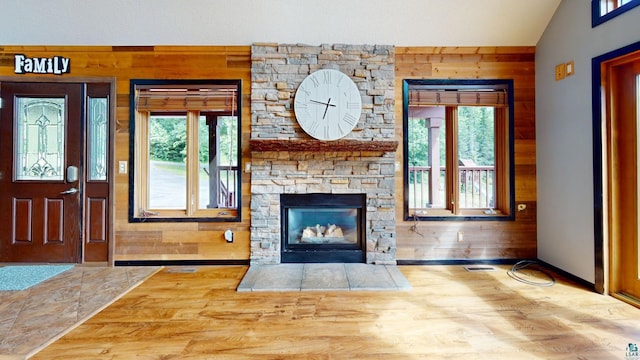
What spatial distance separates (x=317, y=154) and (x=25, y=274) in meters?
3.41

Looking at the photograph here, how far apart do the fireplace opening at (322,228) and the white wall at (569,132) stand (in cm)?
211

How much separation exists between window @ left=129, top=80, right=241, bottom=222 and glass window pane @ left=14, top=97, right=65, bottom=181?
866 millimetres

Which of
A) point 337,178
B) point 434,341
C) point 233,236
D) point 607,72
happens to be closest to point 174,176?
point 233,236

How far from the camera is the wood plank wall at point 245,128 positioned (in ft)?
12.0

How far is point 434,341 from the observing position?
2.07 metres

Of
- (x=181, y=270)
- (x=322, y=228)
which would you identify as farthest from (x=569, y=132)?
(x=181, y=270)

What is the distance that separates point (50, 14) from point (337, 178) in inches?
142

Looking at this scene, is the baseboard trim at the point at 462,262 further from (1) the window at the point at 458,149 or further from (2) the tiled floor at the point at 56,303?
(2) the tiled floor at the point at 56,303

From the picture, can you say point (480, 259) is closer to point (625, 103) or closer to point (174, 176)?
point (625, 103)

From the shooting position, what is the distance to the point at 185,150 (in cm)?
383

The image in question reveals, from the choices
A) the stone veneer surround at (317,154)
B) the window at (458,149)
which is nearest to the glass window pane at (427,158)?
the window at (458,149)

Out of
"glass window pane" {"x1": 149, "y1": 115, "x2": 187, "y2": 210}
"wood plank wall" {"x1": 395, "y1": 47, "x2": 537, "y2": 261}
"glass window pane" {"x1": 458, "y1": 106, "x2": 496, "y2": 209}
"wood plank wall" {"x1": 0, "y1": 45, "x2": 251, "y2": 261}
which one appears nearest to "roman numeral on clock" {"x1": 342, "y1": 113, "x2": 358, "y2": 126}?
"wood plank wall" {"x1": 395, "y1": 47, "x2": 537, "y2": 261}

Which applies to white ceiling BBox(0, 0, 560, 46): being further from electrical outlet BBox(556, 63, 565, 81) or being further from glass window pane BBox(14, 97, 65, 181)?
glass window pane BBox(14, 97, 65, 181)

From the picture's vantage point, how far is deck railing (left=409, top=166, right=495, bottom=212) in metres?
3.93
